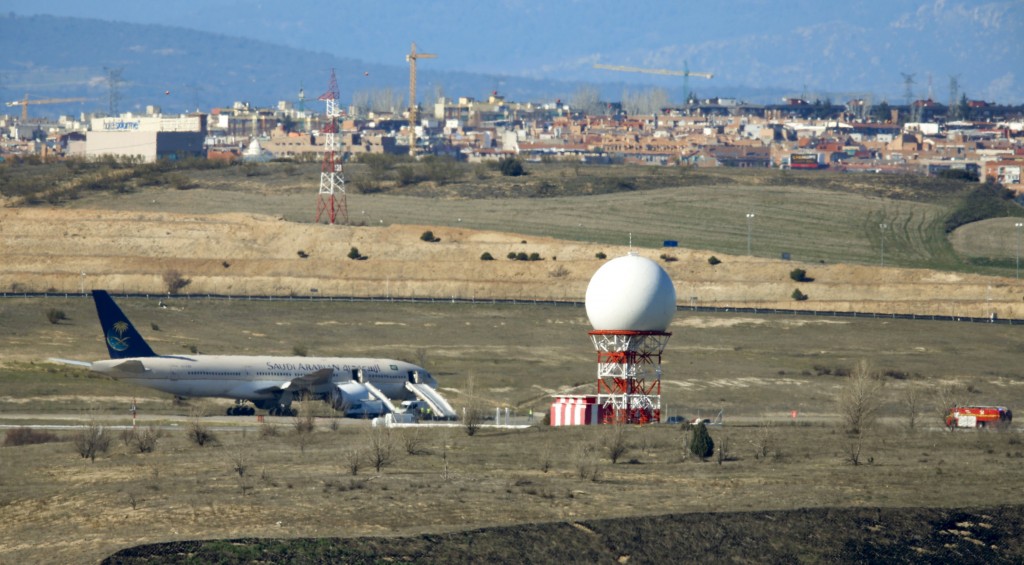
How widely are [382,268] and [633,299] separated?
72794 mm

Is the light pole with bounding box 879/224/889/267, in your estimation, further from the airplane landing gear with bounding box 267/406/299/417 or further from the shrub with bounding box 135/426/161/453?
the shrub with bounding box 135/426/161/453

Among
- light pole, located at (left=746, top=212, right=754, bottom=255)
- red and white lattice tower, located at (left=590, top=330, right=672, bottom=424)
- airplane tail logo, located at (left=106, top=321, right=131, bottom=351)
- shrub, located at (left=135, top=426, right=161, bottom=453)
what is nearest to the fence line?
light pole, located at (left=746, top=212, right=754, bottom=255)

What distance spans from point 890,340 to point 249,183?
357 feet

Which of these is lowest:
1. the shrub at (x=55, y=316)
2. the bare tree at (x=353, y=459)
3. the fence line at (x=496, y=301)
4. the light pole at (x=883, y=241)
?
the shrub at (x=55, y=316)

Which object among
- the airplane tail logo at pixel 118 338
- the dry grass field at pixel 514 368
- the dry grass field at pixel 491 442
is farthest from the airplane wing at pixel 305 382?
the airplane tail logo at pixel 118 338

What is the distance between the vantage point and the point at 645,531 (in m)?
44.9

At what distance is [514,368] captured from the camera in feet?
317

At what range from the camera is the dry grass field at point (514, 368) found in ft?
151

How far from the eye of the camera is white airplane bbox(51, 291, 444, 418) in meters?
82.0

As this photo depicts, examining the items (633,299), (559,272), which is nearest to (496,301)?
(559,272)

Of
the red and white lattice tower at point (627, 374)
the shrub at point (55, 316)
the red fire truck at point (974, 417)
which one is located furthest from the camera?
the shrub at point (55, 316)

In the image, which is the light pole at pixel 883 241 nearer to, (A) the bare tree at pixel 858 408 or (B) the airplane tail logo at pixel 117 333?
(A) the bare tree at pixel 858 408

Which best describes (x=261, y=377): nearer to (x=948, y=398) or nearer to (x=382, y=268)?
(x=948, y=398)

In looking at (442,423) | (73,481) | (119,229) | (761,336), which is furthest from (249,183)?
(73,481)
